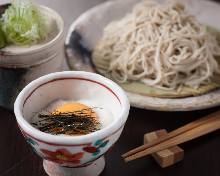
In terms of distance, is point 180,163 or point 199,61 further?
point 199,61

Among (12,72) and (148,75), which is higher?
(12,72)

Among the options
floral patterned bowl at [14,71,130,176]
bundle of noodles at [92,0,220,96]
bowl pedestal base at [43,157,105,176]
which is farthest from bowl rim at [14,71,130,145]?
bundle of noodles at [92,0,220,96]

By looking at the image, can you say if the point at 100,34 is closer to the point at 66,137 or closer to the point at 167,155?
the point at 167,155

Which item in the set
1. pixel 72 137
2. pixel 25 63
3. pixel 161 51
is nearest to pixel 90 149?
pixel 72 137

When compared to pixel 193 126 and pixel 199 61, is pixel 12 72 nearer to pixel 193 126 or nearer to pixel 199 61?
pixel 193 126

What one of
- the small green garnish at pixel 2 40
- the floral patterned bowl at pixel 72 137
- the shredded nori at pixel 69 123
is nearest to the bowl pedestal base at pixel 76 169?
the floral patterned bowl at pixel 72 137

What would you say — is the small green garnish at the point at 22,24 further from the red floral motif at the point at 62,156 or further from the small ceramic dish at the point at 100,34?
the red floral motif at the point at 62,156

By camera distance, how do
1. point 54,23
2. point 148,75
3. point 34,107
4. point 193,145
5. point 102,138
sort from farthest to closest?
1. point 148,75
2. point 54,23
3. point 193,145
4. point 34,107
5. point 102,138

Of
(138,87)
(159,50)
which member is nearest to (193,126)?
(138,87)
